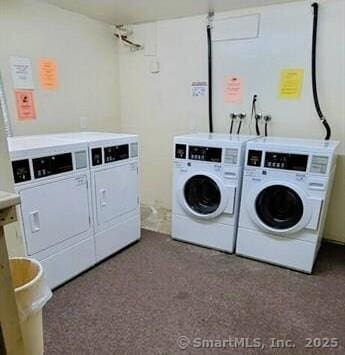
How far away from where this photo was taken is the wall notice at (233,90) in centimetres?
294

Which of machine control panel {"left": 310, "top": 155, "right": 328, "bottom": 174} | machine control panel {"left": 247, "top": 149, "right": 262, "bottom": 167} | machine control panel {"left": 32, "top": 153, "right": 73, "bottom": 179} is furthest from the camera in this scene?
machine control panel {"left": 247, "top": 149, "right": 262, "bottom": 167}

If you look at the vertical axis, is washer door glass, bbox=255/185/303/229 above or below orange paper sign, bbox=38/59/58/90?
below

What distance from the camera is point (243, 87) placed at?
292cm

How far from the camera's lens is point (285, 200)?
7.79ft

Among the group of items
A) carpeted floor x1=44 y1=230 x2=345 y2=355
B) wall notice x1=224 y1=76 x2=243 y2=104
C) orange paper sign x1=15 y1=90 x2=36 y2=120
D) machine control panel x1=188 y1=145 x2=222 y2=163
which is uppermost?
wall notice x1=224 y1=76 x2=243 y2=104

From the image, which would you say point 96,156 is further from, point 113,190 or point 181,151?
point 181,151

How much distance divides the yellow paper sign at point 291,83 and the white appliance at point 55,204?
1.94m

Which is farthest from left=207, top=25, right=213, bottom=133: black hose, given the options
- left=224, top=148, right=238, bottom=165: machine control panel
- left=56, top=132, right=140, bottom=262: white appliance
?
left=56, top=132, right=140, bottom=262: white appliance

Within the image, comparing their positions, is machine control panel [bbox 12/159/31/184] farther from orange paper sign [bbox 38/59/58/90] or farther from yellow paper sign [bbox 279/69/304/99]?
yellow paper sign [bbox 279/69/304/99]

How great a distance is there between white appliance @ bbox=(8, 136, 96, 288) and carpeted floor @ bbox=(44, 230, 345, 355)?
20cm

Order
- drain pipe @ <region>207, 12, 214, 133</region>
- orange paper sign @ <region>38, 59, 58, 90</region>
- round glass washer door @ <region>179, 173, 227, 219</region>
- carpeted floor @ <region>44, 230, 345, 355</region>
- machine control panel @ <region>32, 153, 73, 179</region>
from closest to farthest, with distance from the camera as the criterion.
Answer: carpeted floor @ <region>44, 230, 345, 355</region>, machine control panel @ <region>32, 153, 73, 179</region>, round glass washer door @ <region>179, 173, 227, 219</region>, orange paper sign @ <region>38, 59, 58, 90</region>, drain pipe @ <region>207, 12, 214, 133</region>

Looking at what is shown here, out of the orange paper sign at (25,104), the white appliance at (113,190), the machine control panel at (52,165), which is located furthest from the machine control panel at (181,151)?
the orange paper sign at (25,104)

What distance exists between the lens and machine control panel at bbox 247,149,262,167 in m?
2.31

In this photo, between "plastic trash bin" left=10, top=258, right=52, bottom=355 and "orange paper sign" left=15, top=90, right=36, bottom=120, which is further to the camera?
"orange paper sign" left=15, top=90, right=36, bottom=120
